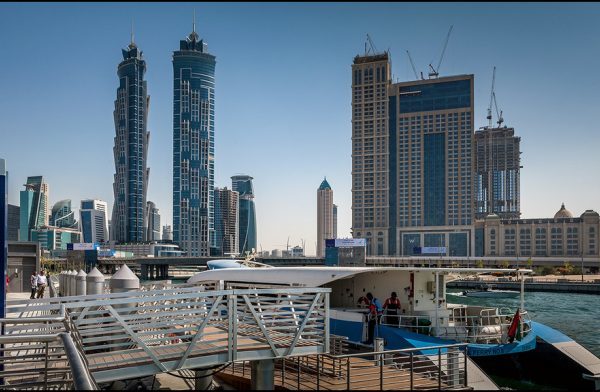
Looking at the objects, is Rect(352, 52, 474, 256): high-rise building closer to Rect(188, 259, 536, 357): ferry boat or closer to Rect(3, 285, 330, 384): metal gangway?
Rect(188, 259, 536, 357): ferry boat

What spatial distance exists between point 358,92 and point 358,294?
15423cm

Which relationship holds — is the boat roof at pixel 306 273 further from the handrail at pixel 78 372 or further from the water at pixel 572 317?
the handrail at pixel 78 372

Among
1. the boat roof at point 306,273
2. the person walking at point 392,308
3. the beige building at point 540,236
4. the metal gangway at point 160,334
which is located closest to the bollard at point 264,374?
the metal gangway at point 160,334

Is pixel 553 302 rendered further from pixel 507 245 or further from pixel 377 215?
pixel 377 215

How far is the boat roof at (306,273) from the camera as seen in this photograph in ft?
Answer: 63.9

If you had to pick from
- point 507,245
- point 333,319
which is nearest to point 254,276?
point 333,319

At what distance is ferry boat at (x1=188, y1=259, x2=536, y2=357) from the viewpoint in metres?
18.8

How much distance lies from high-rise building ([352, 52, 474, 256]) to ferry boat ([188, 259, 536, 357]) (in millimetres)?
140199

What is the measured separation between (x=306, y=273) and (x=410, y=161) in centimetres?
14982

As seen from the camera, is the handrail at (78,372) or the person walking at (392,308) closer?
the handrail at (78,372)

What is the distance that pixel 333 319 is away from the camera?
68.3ft

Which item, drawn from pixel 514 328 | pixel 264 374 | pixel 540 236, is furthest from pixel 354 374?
pixel 540 236

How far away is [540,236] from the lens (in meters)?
152

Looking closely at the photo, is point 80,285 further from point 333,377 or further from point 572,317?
point 572,317
